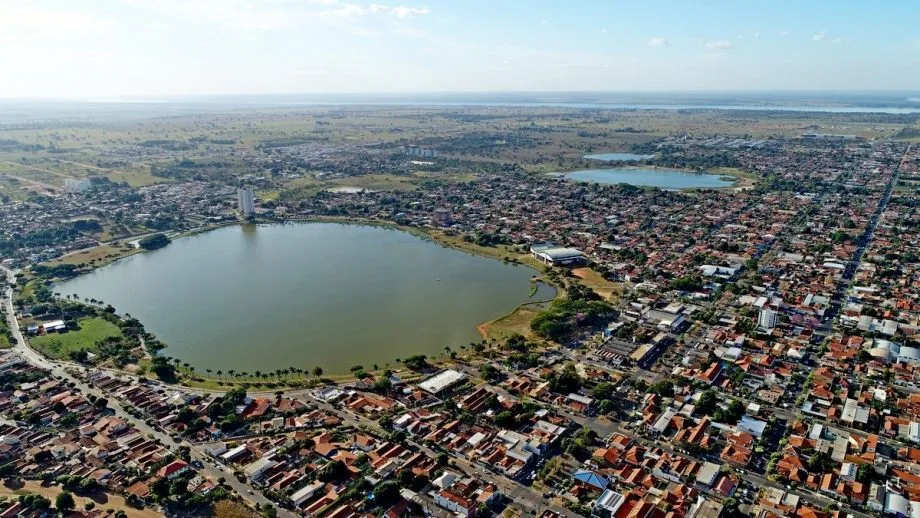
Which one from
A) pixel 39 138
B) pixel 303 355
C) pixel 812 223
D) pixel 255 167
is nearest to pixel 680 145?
pixel 812 223

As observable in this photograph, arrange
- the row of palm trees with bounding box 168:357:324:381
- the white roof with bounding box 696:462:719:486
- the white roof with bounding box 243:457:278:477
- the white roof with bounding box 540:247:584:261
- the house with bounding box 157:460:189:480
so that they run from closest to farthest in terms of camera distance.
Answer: the white roof with bounding box 696:462:719:486, the house with bounding box 157:460:189:480, the white roof with bounding box 243:457:278:477, the row of palm trees with bounding box 168:357:324:381, the white roof with bounding box 540:247:584:261

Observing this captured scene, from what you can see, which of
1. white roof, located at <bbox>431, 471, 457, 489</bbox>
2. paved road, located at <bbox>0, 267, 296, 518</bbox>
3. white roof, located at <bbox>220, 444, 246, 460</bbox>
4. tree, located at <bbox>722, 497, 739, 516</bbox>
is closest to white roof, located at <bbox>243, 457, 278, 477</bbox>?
paved road, located at <bbox>0, 267, 296, 518</bbox>

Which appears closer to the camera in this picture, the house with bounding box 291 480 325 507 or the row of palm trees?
the house with bounding box 291 480 325 507

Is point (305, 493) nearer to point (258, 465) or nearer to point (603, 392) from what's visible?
point (258, 465)

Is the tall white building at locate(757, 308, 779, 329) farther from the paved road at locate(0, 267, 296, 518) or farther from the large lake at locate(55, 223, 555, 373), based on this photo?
the paved road at locate(0, 267, 296, 518)

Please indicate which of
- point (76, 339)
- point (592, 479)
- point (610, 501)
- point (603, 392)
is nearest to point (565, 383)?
point (603, 392)

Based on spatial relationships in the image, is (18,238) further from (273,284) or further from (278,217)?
(273,284)

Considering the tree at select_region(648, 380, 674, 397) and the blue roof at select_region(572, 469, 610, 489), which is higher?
the tree at select_region(648, 380, 674, 397)
